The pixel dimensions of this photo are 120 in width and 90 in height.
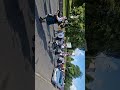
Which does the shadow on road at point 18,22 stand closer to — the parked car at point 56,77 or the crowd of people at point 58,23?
the crowd of people at point 58,23

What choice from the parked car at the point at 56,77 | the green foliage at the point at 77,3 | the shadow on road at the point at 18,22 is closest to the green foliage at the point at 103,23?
the green foliage at the point at 77,3

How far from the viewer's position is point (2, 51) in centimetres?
771

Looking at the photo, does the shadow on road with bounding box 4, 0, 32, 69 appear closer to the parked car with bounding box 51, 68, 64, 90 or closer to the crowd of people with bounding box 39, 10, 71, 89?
the crowd of people with bounding box 39, 10, 71, 89

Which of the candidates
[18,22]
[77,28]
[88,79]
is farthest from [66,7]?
[18,22]

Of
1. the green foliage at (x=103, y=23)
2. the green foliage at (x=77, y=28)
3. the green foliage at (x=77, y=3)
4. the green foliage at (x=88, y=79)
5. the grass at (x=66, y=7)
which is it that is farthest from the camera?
the green foliage at (x=88, y=79)

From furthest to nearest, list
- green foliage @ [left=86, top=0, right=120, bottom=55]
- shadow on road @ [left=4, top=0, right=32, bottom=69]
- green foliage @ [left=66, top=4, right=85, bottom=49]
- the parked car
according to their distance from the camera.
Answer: green foliage @ [left=66, top=4, right=85, bottom=49], green foliage @ [left=86, top=0, right=120, bottom=55], the parked car, shadow on road @ [left=4, top=0, right=32, bottom=69]

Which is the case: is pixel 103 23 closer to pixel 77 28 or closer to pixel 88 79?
pixel 77 28

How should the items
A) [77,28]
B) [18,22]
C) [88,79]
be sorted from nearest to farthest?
[18,22], [77,28], [88,79]

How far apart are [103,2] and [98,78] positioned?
28.6 ft

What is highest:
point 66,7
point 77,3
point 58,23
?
point 77,3

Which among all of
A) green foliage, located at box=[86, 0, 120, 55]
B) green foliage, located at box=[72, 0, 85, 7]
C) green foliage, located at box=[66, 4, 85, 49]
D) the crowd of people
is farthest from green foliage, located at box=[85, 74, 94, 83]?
the crowd of people

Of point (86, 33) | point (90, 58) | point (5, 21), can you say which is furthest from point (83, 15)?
point (5, 21)

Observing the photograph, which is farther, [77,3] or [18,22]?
[77,3]

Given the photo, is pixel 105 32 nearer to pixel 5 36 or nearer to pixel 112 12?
pixel 112 12
